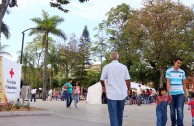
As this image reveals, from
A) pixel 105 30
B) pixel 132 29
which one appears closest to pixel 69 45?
pixel 105 30

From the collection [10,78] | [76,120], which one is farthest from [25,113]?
[76,120]

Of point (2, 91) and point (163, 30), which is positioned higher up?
point (163, 30)

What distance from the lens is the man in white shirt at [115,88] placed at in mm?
6395

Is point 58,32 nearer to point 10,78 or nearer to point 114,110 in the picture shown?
point 10,78

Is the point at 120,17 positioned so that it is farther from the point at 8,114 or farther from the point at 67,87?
the point at 8,114

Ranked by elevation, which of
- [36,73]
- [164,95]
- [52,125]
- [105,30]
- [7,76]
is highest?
[105,30]

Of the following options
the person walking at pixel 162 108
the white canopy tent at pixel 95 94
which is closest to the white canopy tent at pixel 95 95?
the white canopy tent at pixel 95 94

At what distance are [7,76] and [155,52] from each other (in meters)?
31.0

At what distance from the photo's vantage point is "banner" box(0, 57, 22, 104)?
42.2 feet

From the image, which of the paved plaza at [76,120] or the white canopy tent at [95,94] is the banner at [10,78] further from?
the white canopy tent at [95,94]

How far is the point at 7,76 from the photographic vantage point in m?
13.0

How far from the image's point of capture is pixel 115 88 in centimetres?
642

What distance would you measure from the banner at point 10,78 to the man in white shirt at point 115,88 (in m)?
7.28

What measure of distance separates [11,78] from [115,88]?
775 cm
